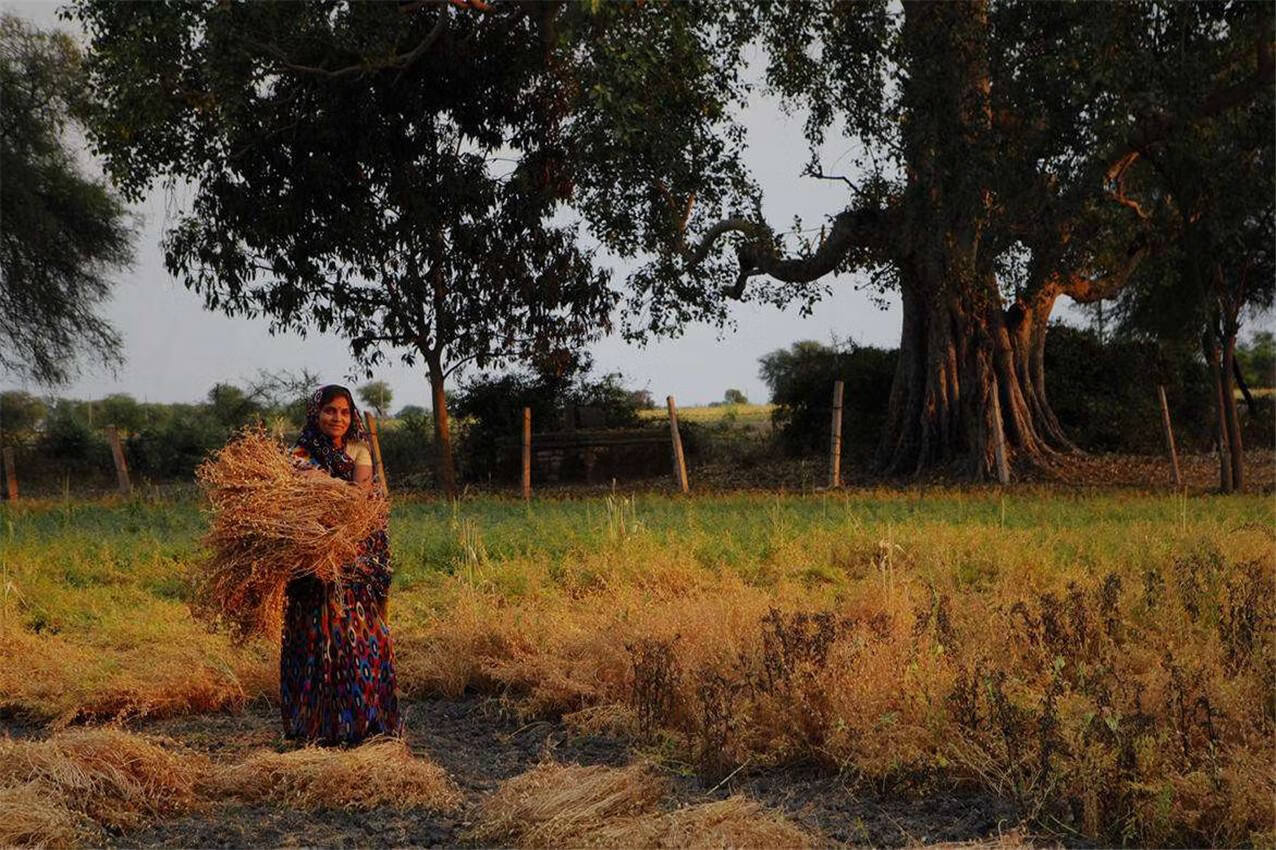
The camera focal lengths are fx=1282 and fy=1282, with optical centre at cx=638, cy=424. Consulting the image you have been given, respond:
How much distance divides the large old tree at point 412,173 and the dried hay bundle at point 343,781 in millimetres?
13001

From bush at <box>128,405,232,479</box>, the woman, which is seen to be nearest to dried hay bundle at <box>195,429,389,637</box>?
the woman

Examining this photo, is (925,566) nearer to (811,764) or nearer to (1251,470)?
(811,764)

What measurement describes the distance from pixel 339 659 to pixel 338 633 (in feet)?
0.39

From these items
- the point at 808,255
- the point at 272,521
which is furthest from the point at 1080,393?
the point at 272,521

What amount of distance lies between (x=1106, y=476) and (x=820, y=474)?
4.66 metres

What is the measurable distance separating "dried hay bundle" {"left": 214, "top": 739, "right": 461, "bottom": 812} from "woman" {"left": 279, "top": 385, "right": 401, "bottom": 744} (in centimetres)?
64

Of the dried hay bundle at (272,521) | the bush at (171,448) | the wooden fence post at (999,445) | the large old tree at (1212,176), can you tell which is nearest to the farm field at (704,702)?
the dried hay bundle at (272,521)

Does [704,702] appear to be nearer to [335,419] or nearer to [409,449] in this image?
[335,419]

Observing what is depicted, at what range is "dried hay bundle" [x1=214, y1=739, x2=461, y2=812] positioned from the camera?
5.08 meters

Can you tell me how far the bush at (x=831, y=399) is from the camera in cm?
2331

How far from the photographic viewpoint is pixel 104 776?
504 cm

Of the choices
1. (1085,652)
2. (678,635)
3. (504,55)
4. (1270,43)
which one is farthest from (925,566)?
(504,55)

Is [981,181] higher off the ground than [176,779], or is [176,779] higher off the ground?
[981,181]

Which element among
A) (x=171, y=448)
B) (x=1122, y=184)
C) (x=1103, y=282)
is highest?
(x=1122, y=184)
